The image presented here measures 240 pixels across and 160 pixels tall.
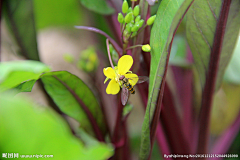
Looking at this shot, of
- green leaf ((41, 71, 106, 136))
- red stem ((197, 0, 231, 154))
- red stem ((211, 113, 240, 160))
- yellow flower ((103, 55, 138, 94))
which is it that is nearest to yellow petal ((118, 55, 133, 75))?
yellow flower ((103, 55, 138, 94))

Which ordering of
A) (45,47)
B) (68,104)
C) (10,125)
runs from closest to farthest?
1. (10,125)
2. (68,104)
3. (45,47)

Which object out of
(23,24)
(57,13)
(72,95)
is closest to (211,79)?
(72,95)

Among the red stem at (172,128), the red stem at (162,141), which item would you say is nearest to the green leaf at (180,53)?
the red stem at (172,128)

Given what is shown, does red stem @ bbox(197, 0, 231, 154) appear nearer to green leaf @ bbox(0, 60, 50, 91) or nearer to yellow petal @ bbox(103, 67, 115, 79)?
yellow petal @ bbox(103, 67, 115, 79)

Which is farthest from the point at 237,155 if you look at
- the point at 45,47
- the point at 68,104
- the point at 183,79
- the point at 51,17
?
the point at 45,47

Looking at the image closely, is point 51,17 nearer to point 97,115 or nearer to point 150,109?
point 97,115

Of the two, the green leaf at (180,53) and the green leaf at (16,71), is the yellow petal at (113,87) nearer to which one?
the green leaf at (16,71)
